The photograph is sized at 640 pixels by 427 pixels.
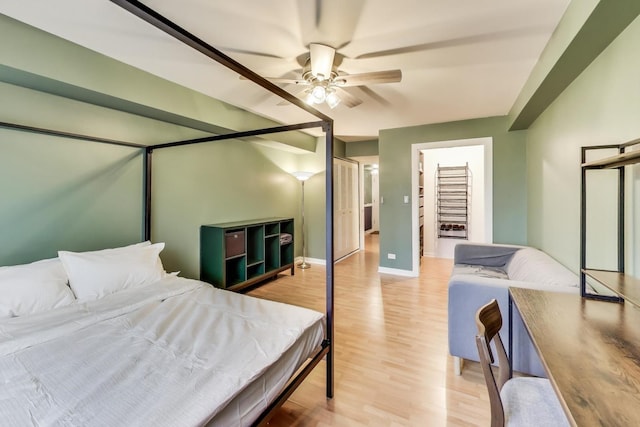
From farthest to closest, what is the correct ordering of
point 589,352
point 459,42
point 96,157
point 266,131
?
point 96,157, point 266,131, point 459,42, point 589,352

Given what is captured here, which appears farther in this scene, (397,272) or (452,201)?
(452,201)

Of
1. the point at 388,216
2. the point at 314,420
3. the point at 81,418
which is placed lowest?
the point at 314,420

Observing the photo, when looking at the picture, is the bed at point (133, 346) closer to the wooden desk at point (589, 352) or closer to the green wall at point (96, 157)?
the green wall at point (96, 157)

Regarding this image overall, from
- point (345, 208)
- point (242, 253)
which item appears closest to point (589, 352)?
point (242, 253)

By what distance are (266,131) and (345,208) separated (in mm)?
3987

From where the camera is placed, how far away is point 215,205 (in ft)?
12.1

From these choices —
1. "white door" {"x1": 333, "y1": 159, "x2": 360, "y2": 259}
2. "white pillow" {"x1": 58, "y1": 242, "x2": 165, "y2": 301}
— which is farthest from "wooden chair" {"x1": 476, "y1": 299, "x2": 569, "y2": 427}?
"white door" {"x1": 333, "y1": 159, "x2": 360, "y2": 259}

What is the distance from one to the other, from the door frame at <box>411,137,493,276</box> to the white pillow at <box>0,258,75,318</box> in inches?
163

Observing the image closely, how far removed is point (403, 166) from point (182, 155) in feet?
10.6

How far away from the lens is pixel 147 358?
51.2 inches

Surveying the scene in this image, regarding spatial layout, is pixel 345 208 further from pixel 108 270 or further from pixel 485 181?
pixel 108 270

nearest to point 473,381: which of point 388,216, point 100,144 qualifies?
point 388,216

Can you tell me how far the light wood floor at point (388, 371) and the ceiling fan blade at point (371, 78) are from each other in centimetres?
222

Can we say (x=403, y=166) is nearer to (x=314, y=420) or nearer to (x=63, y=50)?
(x=314, y=420)
